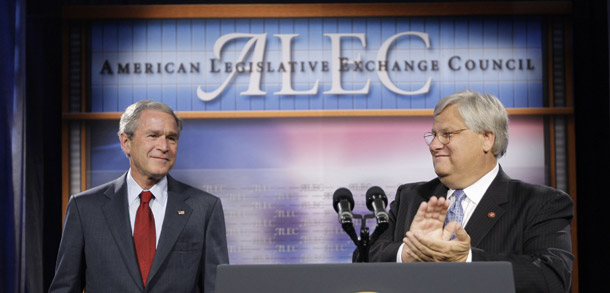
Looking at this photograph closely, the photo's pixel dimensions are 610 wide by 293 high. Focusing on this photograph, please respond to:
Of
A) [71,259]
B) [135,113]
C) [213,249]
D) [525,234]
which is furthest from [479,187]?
[71,259]

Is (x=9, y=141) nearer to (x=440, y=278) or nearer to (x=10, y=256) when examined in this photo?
(x=10, y=256)

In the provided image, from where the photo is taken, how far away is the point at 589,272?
3.88 meters

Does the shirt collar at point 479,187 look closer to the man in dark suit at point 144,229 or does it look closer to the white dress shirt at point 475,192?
the white dress shirt at point 475,192

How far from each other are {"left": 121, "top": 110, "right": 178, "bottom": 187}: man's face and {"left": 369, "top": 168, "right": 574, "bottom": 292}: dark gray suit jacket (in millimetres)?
909

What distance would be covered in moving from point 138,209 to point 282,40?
168 centimetres

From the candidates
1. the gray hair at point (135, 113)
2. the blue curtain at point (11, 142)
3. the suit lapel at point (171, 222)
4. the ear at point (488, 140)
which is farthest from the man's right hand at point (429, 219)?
the blue curtain at point (11, 142)

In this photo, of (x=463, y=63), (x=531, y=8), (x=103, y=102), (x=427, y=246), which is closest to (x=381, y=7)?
(x=463, y=63)

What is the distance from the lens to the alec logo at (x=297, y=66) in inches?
157

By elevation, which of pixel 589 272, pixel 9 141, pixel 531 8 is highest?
pixel 531 8

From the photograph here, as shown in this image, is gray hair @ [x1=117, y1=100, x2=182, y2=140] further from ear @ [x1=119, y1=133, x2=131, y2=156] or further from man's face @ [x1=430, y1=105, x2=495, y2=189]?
man's face @ [x1=430, y1=105, x2=495, y2=189]

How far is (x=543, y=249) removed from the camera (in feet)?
6.75

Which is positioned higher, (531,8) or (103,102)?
(531,8)

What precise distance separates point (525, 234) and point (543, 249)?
92 mm

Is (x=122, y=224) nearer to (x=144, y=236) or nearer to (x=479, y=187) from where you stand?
(x=144, y=236)
